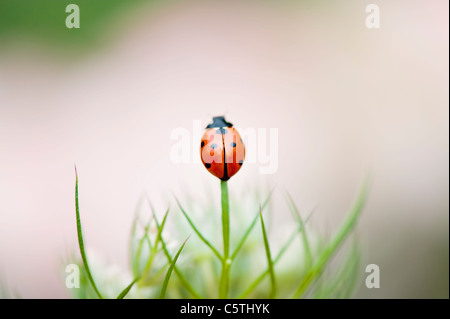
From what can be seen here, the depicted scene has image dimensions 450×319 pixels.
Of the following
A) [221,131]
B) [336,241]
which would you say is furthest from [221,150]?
[336,241]

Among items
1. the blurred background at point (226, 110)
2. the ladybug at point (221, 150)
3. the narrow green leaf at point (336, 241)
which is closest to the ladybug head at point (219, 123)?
the ladybug at point (221, 150)

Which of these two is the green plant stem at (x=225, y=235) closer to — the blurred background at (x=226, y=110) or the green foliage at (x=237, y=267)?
the green foliage at (x=237, y=267)

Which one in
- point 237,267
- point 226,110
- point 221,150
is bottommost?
point 237,267

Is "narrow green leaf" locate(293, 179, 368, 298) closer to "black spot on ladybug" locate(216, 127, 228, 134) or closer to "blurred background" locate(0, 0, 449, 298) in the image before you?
"black spot on ladybug" locate(216, 127, 228, 134)

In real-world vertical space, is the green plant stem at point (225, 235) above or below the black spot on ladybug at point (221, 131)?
below

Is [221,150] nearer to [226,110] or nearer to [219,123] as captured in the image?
[219,123]

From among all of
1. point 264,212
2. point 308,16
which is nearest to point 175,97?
point 308,16
